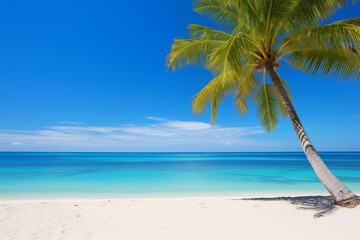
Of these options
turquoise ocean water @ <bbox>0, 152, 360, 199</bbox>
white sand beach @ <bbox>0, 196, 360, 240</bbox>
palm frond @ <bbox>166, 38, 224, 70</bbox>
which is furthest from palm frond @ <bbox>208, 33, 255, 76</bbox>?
turquoise ocean water @ <bbox>0, 152, 360, 199</bbox>

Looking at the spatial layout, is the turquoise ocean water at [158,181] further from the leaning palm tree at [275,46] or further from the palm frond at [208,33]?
the palm frond at [208,33]

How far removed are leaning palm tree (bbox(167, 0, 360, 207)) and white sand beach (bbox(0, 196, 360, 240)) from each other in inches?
47.0

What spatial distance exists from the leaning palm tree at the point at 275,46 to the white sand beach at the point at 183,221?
1193 mm

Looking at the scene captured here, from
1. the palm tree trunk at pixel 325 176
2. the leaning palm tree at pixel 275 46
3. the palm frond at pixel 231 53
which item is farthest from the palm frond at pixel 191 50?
the palm tree trunk at pixel 325 176

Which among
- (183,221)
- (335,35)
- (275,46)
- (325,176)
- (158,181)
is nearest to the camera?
(183,221)

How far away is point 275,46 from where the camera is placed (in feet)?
19.1

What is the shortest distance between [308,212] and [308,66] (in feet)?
12.0

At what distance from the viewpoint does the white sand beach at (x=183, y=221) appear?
3.41 meters

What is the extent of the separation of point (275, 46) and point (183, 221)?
5.05 m

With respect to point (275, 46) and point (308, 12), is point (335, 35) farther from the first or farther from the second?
point (275, 46)

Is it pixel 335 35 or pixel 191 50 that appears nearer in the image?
pixel 335 35

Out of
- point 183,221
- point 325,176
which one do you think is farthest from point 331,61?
point 183,221

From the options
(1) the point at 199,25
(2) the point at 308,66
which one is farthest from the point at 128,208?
(2) the point at 308,66

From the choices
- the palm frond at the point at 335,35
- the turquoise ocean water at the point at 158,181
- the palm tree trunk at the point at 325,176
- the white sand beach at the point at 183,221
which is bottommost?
the turquoise ocean water at the point at 158,181
